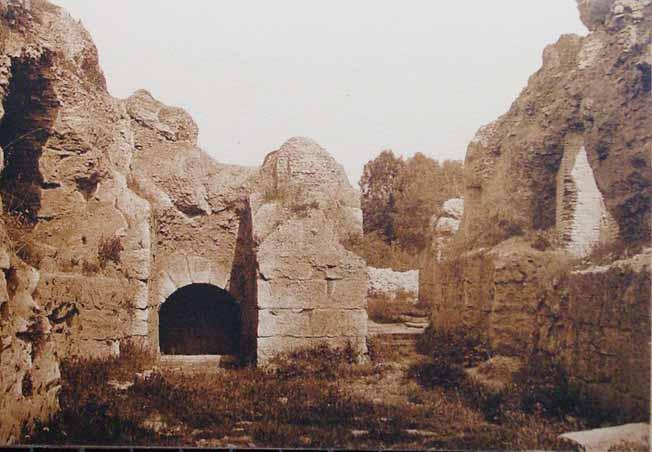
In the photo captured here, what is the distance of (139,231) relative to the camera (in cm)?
784

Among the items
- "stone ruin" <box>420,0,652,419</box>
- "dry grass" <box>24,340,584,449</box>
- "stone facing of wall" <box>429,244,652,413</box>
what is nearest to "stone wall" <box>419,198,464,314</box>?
"stone ruin" <box>420,0,652,419</box>

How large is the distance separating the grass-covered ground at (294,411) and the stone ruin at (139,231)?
0.37 m

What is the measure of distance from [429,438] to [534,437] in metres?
0.84

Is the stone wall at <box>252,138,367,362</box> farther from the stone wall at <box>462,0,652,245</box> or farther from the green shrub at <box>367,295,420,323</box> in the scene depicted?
the green shrub at <box>367,295,420,323</box>

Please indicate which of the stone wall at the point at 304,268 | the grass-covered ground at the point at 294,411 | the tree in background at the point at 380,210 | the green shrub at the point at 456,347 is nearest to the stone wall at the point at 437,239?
the tree in background at the point at 380,210

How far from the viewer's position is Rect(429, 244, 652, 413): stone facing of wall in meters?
5.44

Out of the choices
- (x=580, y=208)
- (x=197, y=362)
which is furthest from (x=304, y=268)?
(x=580, y=208)

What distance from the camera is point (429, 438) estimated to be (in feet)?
18.2

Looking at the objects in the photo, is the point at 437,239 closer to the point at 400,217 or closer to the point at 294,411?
the point at 400,217

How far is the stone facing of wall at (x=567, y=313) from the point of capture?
214 inches

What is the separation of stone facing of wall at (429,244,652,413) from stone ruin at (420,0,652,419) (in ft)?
0.04

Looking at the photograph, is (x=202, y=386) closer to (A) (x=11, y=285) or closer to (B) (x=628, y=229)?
(A) (x=11, y=285)

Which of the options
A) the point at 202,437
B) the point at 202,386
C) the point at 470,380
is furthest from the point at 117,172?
the point at 470,380

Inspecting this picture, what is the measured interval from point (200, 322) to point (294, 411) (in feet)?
12.1
